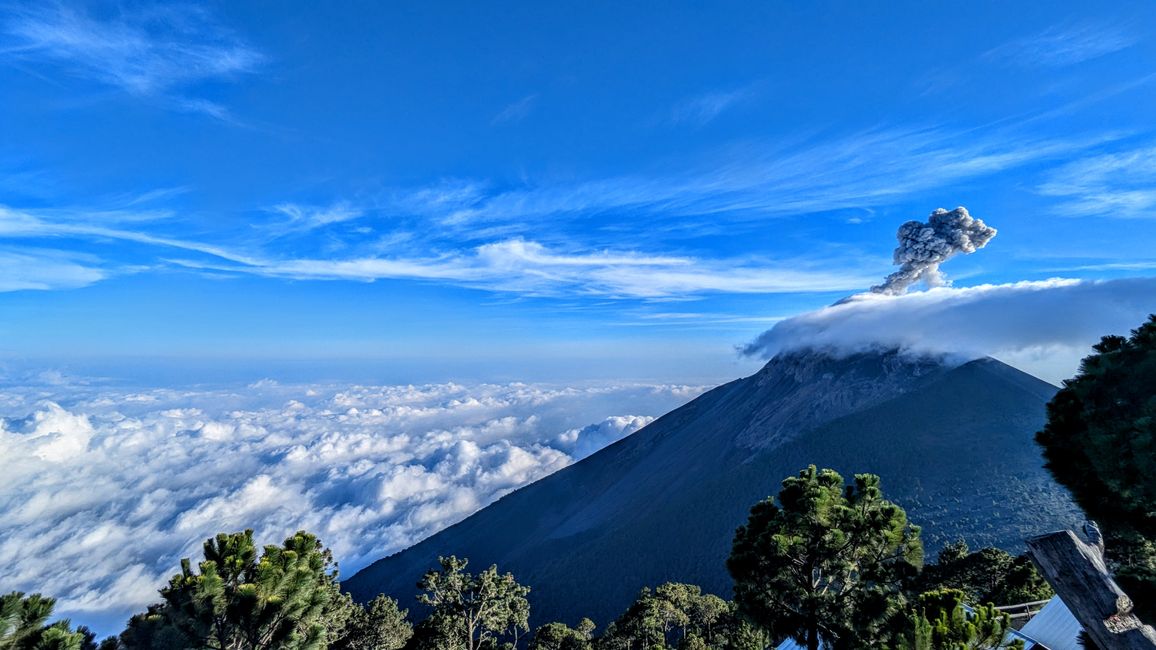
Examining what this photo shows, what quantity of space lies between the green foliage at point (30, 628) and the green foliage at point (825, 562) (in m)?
13.9

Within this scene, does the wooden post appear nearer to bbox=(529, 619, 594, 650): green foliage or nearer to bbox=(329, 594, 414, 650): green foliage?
bbox=(329, 594, 414, 650): green foliage

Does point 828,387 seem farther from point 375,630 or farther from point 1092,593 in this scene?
point 1092,593

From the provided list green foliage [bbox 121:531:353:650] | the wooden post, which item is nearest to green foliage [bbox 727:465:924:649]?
the wooden post

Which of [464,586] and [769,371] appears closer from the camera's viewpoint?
[464,586]

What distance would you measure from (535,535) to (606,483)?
2759cm

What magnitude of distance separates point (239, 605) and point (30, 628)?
3114mm

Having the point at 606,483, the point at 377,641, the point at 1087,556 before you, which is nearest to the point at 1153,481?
the point at 1087,556

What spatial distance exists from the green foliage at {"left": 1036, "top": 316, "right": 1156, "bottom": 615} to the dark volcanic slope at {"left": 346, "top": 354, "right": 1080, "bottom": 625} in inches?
2975

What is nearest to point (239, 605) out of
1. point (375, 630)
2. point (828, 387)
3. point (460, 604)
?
point (460, 604)

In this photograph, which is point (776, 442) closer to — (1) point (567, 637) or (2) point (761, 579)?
(1) point (567, 637)

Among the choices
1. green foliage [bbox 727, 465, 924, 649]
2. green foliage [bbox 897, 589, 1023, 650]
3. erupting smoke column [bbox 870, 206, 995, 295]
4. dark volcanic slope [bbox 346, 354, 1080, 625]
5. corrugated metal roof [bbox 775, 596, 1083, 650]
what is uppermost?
erupting smoke column [bbox 870, 206, 995, 295]

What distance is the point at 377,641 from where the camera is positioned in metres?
29.8

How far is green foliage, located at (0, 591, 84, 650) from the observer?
8.23 metres

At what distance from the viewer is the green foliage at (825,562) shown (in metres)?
12.0
